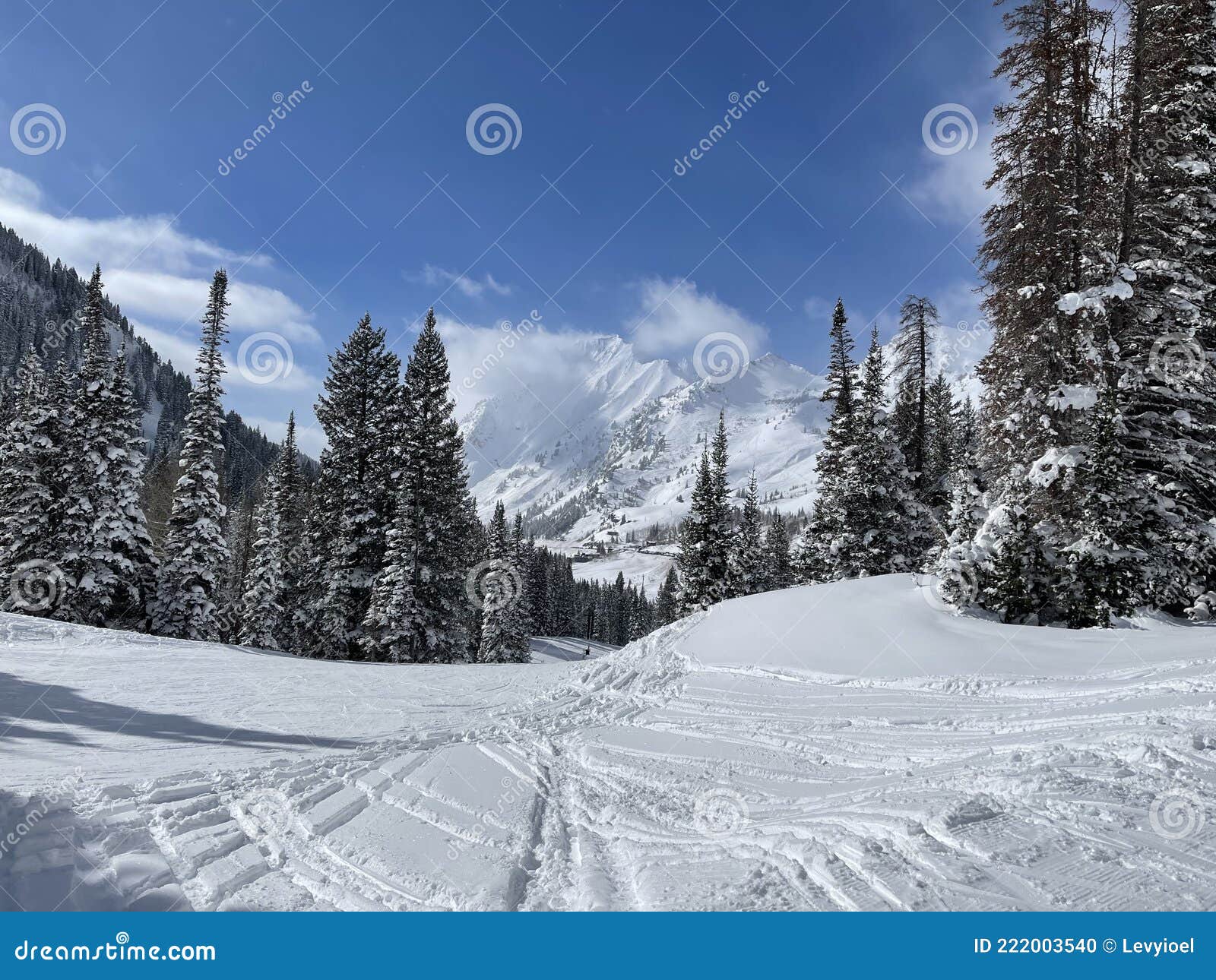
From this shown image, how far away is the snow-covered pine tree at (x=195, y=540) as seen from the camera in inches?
948

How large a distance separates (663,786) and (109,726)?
23.9ft

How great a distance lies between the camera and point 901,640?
11.3 m

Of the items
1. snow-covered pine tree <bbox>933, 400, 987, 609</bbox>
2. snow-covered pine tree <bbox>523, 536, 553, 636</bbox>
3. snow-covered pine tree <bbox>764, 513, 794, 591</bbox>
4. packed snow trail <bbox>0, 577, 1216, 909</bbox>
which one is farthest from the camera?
snow-covered pine tree <bbox>523, 536, 553, 636</bbox>

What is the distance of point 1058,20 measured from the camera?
14055 mm

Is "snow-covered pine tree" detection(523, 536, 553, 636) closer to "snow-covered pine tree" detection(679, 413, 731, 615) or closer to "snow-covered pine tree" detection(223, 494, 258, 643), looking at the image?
"snow-covered pine tree" detection(223, 494, 258, 643)

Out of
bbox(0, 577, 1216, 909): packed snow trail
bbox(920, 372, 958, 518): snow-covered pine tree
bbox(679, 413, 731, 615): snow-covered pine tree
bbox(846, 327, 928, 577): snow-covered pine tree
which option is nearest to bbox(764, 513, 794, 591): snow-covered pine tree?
bbox(679, 413, 731, 615): snow-covered pine tree

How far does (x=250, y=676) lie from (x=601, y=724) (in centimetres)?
804

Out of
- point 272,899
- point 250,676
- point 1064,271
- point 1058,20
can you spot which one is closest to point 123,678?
point 250,676

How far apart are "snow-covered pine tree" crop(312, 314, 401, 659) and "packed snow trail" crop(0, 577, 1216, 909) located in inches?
445

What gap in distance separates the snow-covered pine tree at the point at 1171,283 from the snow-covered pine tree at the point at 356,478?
2186cm

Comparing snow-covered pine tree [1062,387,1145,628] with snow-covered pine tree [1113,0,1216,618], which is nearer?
snow-covered pine tree [1062,387,1145,628]

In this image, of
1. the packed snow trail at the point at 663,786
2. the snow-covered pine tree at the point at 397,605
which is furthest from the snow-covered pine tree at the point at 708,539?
the packed snow trail at the point at 663,786

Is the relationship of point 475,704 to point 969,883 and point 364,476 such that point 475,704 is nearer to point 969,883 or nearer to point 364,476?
point 969,883

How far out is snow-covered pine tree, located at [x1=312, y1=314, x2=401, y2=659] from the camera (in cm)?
2303
